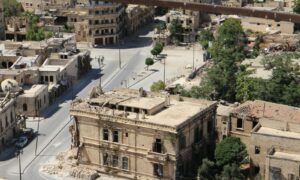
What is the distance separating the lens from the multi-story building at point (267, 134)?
5559 centimetres

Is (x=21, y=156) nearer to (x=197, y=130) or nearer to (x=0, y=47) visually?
(x=197, y=130)

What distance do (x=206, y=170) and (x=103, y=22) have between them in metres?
62.3

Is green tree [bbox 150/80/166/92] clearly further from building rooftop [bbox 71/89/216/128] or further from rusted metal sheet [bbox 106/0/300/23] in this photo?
rusted metal sheet [bbox 106/0/300/23]

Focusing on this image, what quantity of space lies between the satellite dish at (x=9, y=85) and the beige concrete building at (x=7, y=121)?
456 centimetres

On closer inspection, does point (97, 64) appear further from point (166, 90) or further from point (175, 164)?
point (175, 164)

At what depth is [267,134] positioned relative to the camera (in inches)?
2319

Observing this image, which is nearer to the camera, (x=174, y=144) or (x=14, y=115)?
(x=174, y=144)

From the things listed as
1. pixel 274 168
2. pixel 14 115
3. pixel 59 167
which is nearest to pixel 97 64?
pixel 14 115

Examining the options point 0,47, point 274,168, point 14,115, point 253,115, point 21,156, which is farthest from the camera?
point 0,47

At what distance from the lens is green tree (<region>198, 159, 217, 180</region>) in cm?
5891

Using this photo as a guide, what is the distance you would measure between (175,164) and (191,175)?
2769 mm

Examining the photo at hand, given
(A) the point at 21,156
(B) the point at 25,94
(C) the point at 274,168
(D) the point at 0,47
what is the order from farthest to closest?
(D) the point at 0,47 → (B) the point at 25,94 → (A) the point at 21,156 → (C) the point at 274,168

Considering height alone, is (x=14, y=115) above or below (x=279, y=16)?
below

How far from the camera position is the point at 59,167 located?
64500 mm
